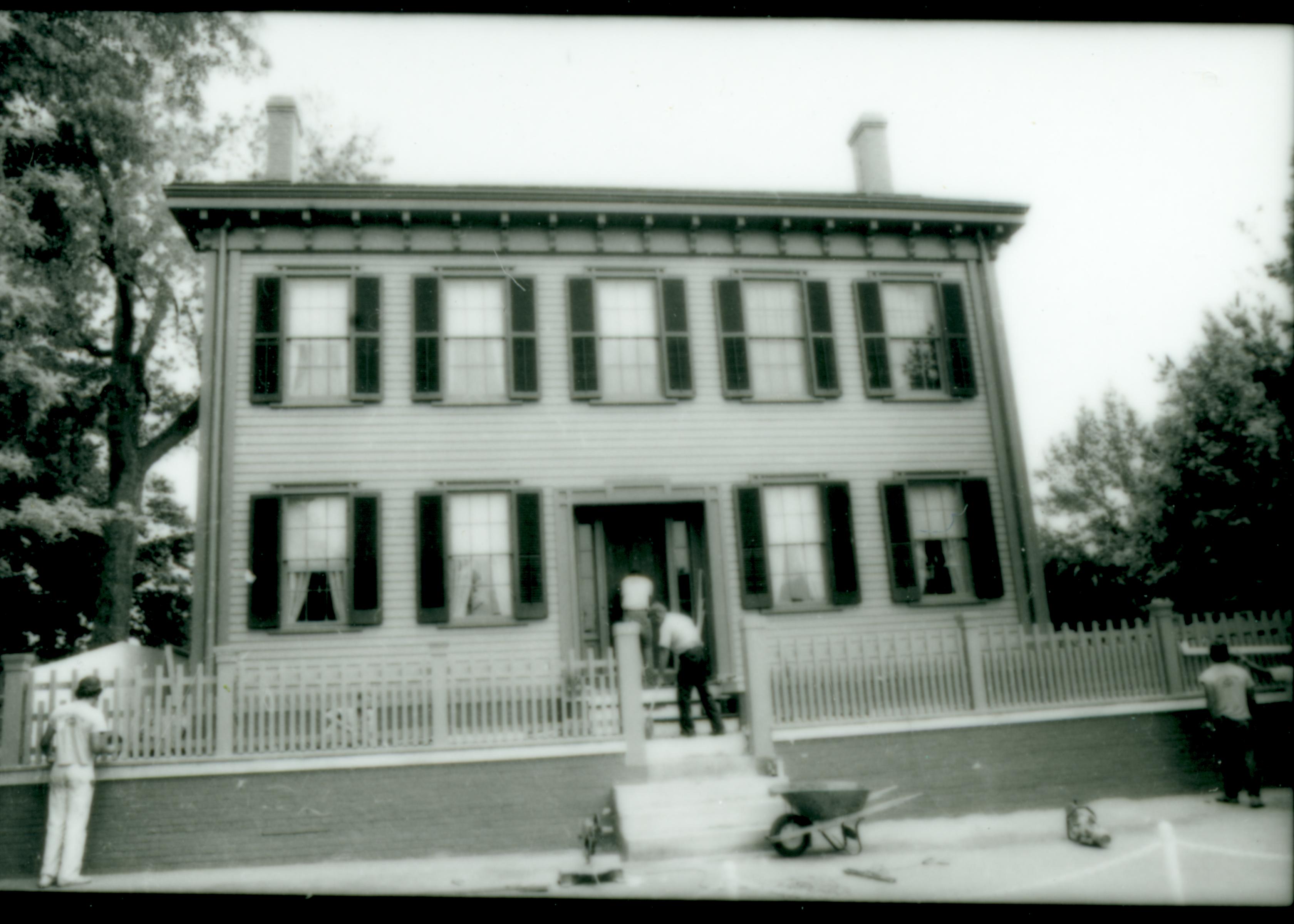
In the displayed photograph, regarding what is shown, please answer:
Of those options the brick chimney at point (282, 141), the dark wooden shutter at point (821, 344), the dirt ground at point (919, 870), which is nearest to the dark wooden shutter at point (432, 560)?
the dirt ground at point (919, 870)

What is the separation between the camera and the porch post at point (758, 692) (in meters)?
9.03

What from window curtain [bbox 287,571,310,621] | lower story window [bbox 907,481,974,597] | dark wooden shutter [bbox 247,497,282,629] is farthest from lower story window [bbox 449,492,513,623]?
lower story window [bbox 907,481,974,597]

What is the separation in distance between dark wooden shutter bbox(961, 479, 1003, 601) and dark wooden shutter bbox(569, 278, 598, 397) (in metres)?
5.27

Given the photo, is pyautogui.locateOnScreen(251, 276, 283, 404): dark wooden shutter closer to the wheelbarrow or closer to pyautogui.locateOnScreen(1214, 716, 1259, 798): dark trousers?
the wheelbarrow

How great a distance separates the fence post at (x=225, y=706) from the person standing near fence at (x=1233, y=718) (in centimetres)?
925

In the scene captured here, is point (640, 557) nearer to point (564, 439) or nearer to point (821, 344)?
point (564, 439)

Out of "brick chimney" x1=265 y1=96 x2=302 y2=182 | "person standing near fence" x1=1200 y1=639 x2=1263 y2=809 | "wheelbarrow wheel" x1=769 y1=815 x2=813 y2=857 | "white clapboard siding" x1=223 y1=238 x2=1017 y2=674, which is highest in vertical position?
"brick chimney" x1=265 y1=96 x2=302 y2=182

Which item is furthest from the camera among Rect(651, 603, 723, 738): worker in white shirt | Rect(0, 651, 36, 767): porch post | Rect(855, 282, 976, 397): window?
Rect(855, 282, 976, 397): window

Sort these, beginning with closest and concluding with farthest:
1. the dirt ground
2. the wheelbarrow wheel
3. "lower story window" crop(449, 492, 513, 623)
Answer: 1. the dirt ground
2. the wheelbarrow wheel
3. "lower story window" crop(449, 492, 513, 623)

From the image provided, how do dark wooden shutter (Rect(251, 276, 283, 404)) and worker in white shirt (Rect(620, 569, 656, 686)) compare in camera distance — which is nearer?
worker in white shirt (Rect(620, 569, 656, 686))

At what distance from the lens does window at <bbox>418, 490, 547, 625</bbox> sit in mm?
10969

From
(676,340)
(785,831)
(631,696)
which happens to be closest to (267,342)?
(676,340)

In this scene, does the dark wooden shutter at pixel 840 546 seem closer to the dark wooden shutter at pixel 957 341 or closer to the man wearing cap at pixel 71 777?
the dark wooden shutter at pixel 957 341

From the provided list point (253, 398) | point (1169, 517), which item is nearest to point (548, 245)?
point (253, 398)
